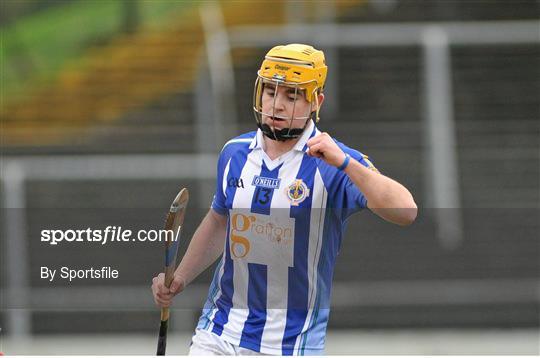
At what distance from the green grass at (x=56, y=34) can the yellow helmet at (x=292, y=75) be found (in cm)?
684

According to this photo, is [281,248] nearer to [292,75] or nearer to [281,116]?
[281,116]

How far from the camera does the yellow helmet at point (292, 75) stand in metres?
3.43

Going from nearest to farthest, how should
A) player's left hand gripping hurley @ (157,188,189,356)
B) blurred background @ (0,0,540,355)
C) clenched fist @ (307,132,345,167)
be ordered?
1. clenched fist @ (307,132,345,167)
2. player's left hand gripping hurley @ (157,188,189,356)
3. blurred background @ (0,0,540,355)

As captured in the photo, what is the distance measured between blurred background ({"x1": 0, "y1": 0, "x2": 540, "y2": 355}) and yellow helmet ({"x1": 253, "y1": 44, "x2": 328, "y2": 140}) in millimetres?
2247

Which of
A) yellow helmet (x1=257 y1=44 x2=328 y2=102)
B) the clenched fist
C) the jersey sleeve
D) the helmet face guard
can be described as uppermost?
yellow helmet (x1=257 y1=44 x2=328 y2=102)

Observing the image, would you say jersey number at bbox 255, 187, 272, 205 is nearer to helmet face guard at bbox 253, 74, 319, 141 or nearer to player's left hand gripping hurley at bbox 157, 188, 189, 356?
helmet face guard at bbox 253, 74, 319, 141

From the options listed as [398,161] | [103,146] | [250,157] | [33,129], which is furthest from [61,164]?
[250,157]

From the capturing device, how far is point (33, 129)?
32.1 feet

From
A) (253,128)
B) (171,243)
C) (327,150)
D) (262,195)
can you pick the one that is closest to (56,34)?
(253,128)

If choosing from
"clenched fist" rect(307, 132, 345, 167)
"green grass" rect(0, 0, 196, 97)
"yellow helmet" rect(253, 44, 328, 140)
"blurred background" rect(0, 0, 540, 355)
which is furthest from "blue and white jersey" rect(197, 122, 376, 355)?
"green grass" rect(0, 0, 196, 97)

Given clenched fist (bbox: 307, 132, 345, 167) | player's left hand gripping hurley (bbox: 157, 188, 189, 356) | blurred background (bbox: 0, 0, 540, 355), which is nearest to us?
clenched fist (bbox: 307, 132, 345, 167)

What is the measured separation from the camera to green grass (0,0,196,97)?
1009 centimetres

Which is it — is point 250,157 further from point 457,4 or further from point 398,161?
point 457,4

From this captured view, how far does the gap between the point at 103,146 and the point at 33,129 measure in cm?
96
